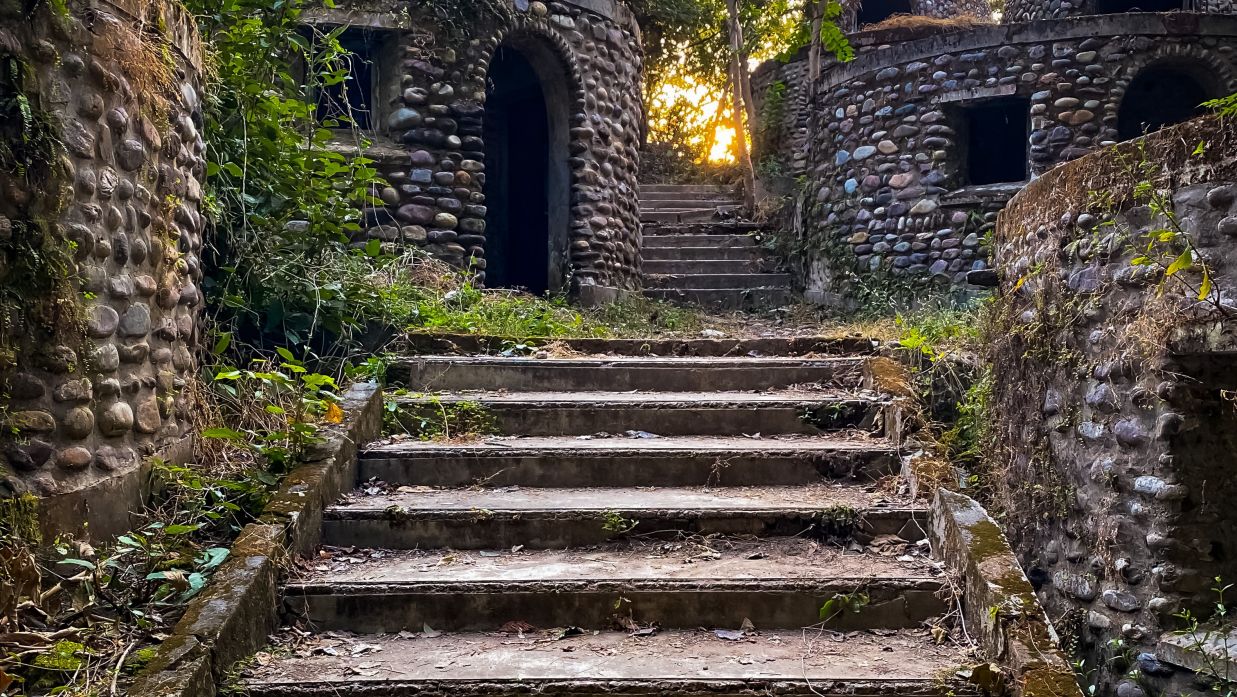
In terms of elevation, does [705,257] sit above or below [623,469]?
above

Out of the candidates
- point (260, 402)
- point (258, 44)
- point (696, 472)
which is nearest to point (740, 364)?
point (696, 472)

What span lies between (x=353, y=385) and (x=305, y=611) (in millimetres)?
1475

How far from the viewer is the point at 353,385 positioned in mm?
4203

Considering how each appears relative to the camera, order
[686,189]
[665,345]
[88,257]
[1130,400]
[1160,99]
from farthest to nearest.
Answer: [686,189] → [1160,99] → [665,345] → [1130,400] → [88,257]

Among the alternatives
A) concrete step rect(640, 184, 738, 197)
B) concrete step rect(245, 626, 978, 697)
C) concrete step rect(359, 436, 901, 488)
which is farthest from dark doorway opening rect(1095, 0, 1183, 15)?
concrete step rect(245, 626, 978, 697)

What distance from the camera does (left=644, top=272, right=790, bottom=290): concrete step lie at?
11.4 metres

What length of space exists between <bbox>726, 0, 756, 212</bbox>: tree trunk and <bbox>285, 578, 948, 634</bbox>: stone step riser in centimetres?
1091

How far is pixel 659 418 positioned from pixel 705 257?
318 inches

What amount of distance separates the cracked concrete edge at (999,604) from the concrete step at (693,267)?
28.5 feet

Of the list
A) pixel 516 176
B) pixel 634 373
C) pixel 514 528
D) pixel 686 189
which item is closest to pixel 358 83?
pixel 516 176

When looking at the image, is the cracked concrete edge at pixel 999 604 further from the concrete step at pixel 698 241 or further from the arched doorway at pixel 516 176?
the concrete step at pixel 698 241

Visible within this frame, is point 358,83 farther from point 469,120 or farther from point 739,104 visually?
point 739,104

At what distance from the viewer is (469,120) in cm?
829

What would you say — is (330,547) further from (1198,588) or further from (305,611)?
(1198,588)
